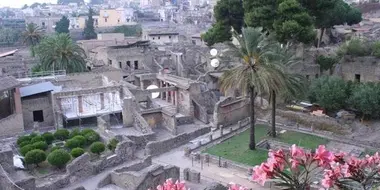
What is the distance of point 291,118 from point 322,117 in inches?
92.6

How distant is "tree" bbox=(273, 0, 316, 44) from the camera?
117 feet

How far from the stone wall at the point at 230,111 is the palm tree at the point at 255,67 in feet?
20.3

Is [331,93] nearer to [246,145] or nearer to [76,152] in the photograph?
[246,145]

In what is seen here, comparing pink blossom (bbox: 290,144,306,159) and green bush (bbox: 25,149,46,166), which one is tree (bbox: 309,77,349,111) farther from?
pink blossom (bbox: 290,144,306,159)

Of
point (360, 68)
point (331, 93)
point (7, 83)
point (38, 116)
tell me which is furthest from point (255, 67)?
point (7, 83)

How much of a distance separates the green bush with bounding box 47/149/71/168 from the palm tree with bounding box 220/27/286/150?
32.7 feet

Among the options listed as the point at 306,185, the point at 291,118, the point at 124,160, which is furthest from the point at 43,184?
the point at 291,118

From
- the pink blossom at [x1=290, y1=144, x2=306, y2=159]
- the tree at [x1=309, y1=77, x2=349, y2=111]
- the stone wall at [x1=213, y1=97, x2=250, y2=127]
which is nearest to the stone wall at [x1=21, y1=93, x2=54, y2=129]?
the stone wall at [x1=213, y1=97, x2=250, y2=127]

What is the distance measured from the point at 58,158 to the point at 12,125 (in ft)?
27.3

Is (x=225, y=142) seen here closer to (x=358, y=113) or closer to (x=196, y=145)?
(x=196, y=145)

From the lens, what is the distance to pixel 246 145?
2745 centimetres

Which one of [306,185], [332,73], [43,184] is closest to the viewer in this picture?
[306,185]

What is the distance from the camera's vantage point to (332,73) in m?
37.1

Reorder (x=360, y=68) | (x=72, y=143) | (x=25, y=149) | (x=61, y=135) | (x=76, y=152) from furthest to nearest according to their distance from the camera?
1. (x=360, y=68)
2. (x=61, y=135)
3. (x=72, y=143)
4. (x=25, y=149)
5. (x=76, y=152)
